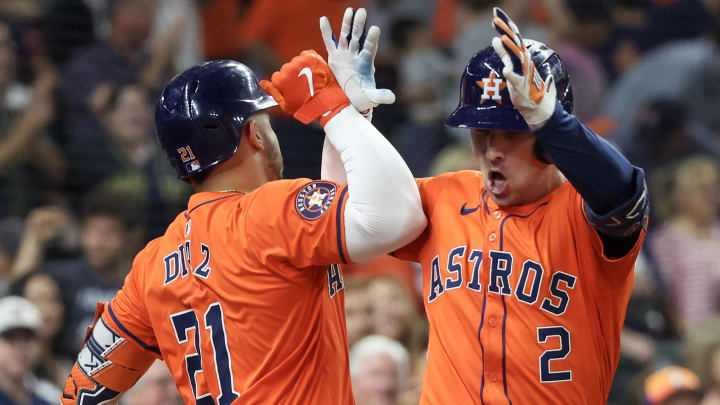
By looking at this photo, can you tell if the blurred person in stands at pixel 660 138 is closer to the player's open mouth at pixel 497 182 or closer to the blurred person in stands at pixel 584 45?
the blurred person in stands at pixel 584 45

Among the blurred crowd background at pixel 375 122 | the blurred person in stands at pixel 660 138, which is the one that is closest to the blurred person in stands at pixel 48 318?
the blurred crowd background at pixel 375 122

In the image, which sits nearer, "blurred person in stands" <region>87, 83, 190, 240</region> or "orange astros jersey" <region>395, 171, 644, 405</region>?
"orange astros jersey" <region>395, 171, 644, 405</region>

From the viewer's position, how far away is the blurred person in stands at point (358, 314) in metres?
5.70

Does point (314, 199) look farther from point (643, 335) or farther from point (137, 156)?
point (137, 156)

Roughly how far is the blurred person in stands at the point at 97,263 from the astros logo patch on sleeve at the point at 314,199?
9.96ft

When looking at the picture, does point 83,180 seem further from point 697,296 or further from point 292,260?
point 292,260

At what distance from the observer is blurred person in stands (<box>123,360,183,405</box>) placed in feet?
16.8

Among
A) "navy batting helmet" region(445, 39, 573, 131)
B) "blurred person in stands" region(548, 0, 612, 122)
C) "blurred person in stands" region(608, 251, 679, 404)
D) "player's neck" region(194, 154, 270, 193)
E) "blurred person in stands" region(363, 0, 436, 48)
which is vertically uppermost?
"navy batting helmet" region(445, 39, 573, 131)

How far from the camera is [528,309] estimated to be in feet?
9.77

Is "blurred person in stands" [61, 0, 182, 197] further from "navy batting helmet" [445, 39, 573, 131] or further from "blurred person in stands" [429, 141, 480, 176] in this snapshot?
"navy batting helmet" [445, 39, 573, 131]

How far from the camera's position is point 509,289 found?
300cm

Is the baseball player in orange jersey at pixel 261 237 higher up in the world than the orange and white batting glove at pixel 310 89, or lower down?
lower down

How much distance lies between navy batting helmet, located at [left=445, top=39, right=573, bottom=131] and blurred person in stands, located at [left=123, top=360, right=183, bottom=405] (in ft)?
8.43

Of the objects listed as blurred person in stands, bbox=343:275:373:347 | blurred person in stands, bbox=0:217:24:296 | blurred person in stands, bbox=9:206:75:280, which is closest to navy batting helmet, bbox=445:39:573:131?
blurred person in stands, bbox=343:275:373:347
